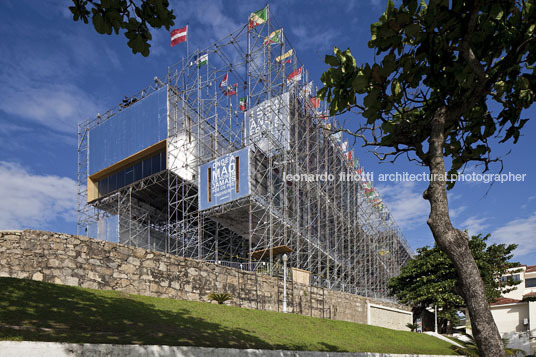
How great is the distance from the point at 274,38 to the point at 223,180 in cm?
1061

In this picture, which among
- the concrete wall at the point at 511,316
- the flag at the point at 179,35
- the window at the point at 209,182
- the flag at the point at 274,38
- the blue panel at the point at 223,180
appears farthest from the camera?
the concrete wall at the point at 511,316

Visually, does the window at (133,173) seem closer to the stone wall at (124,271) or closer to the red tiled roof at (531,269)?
the stone wall at (124,271)

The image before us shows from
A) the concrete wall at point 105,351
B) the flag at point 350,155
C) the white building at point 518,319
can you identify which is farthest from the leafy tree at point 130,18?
the flag at point 350,155

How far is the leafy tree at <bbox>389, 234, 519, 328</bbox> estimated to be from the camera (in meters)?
29.5

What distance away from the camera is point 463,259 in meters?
4.42

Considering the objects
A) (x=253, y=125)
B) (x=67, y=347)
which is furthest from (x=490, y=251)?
(x=67, y=347)

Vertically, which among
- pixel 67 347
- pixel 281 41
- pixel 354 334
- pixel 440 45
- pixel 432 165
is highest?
pixel 281 41

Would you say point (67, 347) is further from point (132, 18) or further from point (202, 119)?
point (202, 119)

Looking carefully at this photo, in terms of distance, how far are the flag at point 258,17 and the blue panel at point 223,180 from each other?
9292 mm

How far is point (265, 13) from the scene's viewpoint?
29.5 m

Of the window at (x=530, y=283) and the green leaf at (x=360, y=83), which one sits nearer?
the green leaf at (x=360, y=83)

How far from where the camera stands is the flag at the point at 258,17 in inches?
1162

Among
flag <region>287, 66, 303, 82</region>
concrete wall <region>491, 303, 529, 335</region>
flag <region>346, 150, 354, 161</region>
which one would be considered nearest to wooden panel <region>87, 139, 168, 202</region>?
flag <region>287, 66, 303, 82</region>

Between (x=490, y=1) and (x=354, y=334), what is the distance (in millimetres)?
13267
